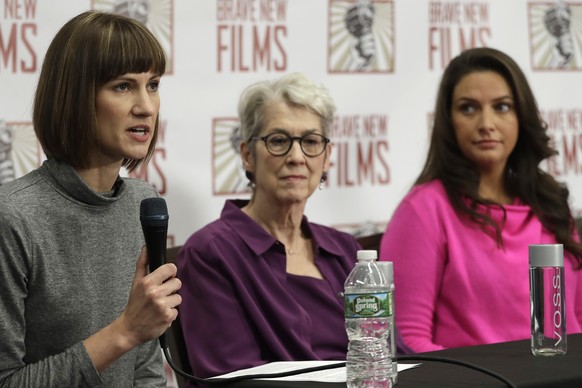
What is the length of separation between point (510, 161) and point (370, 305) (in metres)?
1.58

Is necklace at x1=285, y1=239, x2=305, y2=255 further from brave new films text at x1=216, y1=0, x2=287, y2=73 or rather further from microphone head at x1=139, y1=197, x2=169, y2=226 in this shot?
microphone head at x1=139, y1=197, x2=169, y2=226

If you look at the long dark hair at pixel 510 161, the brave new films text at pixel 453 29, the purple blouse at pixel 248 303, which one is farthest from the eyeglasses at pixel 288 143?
the brave new films text at pixel 453 29

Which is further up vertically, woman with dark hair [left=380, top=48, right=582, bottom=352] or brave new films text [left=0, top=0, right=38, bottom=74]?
brave new films text [left=0, top=0, right=38, bottom=74]

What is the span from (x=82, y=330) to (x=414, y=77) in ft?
5.92

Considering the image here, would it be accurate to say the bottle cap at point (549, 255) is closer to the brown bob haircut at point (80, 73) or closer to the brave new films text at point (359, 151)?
the brown bob haircut at point (80, 73)

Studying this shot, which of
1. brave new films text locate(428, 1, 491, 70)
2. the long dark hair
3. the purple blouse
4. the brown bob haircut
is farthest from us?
brave new films text locate(428, 1, 491, 70)

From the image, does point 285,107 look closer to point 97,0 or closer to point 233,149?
point 233,149

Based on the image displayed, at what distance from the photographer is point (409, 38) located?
3.42 metres

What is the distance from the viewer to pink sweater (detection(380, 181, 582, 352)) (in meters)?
2.87

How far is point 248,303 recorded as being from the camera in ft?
7.75

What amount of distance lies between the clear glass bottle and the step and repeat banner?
121cm

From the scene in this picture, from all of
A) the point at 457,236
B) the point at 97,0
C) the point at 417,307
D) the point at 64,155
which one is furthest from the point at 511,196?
the point at 64,155

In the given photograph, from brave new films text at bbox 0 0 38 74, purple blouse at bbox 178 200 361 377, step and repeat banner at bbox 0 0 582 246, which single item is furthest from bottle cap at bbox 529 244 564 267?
brave new films text at bbox 0 0 38 74

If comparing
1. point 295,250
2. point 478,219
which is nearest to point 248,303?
point 295,250
